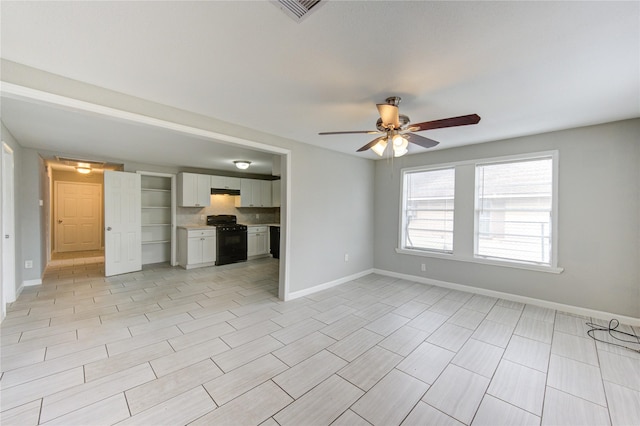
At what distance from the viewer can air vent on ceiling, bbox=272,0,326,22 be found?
4.29ft

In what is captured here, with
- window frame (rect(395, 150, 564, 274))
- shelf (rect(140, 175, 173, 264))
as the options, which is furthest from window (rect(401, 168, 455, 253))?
shelf (rect(140, 175, 173, 264))

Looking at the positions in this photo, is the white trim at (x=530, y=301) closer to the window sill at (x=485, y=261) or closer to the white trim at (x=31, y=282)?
the window sill at (x=485, y=261)

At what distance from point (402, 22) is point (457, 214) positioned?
358 centimetres

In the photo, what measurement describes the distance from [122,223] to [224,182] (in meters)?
2.30

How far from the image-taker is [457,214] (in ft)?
14.2

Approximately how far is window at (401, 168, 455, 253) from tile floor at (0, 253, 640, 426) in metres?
1.18

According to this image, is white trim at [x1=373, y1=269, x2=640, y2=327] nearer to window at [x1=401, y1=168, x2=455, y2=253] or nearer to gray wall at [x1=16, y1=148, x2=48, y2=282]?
window at [x1=401, y1=168, x2=455, y2=253]

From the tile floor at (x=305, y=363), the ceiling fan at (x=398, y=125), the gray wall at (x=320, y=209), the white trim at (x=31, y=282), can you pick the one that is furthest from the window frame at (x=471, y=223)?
the white trim at (x=31, y=282)

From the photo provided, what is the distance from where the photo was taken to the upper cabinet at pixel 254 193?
273 inches

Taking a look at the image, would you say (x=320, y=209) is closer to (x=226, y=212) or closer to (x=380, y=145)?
(x=380, y=145)

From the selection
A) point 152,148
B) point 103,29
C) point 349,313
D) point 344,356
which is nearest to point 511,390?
point 344,356

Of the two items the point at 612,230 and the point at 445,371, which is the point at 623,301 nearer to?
the point at 612,230

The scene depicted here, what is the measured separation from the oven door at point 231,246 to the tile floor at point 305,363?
7.46ft

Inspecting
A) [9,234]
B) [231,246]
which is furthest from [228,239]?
[9,234]
